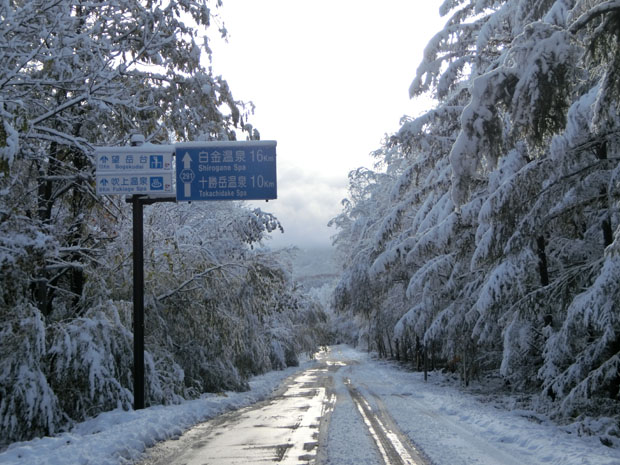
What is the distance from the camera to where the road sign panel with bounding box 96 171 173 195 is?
11633mm

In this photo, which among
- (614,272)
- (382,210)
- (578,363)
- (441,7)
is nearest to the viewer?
(614,272)

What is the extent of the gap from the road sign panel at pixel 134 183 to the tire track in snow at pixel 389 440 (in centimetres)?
663

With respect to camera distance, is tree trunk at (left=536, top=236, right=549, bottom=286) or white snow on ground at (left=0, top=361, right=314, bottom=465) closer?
white snow on ground at (left=0, top=361, right=314, bottom=465)

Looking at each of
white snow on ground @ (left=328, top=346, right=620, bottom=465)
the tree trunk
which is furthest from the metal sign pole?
the tree trunk

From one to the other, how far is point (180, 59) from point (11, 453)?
8.69 m

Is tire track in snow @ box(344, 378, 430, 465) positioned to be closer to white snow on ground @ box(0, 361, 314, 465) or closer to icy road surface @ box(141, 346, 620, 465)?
icy road surface @ box(141, 346, 620, 465)

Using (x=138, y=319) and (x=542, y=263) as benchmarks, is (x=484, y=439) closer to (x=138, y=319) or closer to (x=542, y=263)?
(x=542, y=263)

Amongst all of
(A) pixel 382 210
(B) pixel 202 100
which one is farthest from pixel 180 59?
(A) pixel 382 210

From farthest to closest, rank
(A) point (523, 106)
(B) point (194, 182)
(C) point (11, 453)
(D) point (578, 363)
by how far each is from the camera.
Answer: (B) point (194, 182) < (D) point (578, 363) < (C) point (11, 453) < (A) point (523, 106)

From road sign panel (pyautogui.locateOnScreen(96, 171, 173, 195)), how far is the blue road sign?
374 mm

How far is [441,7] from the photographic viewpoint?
59.6 feet

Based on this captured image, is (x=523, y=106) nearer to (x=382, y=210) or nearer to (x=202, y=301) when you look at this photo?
(x=202, y=301)

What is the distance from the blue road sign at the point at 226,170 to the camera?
1238cm

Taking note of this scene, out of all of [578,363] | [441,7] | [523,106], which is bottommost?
[578,363]
